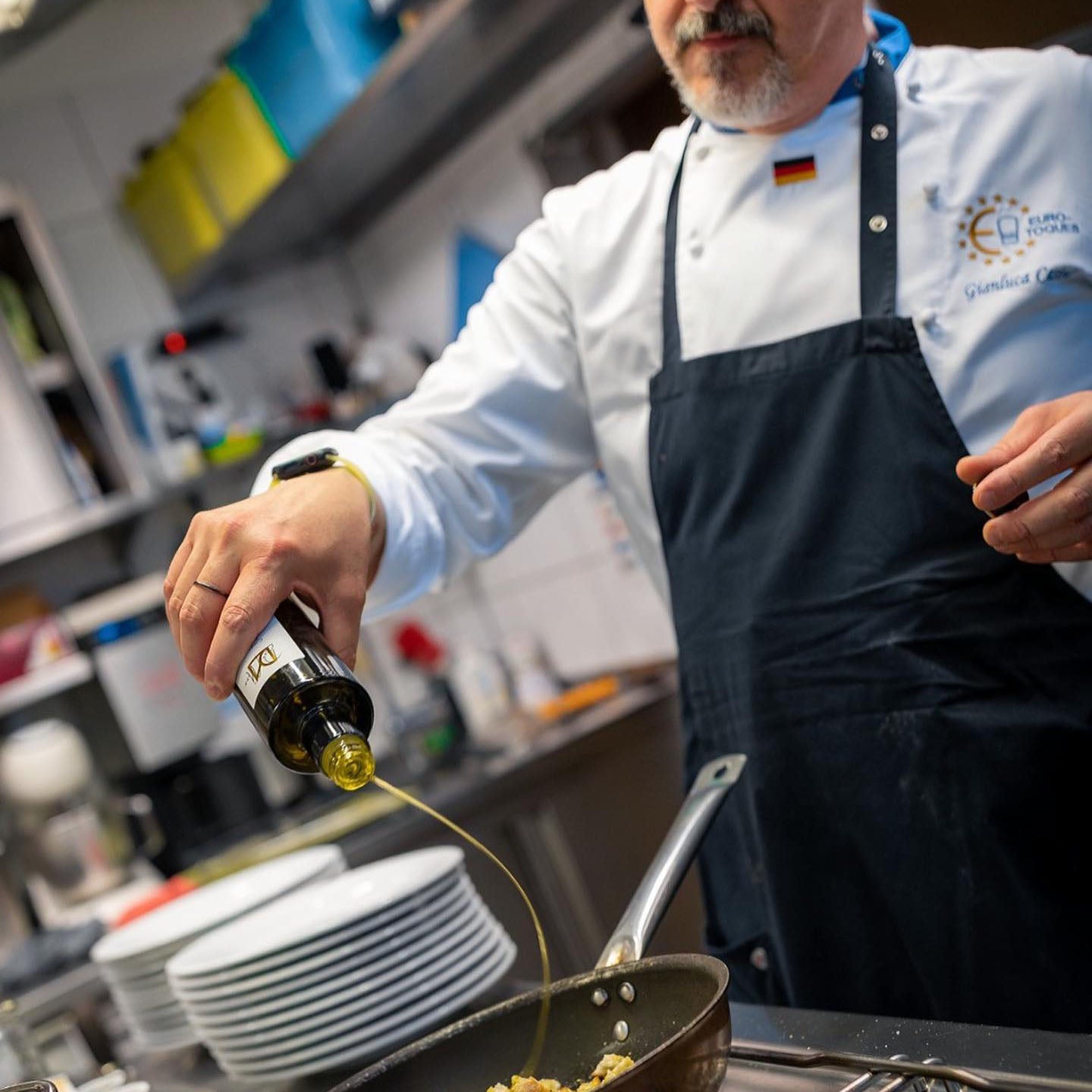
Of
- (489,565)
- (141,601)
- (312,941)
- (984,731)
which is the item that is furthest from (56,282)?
(984,731)

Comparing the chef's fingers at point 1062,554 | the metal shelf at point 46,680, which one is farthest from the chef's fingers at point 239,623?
the metal shelf at point 46,680

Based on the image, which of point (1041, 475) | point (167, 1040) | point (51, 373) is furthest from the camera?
point (51, 373)

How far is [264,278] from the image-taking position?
3828 millimetres

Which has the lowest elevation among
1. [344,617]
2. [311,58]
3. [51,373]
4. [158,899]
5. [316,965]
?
[158,899]

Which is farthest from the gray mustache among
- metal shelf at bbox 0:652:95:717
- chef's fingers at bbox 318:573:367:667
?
metal shelf at bbox 0:652:95:717

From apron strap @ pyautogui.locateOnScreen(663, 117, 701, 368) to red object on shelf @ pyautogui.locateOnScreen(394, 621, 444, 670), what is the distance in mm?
2357

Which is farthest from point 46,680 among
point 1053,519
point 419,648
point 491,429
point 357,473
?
point 1053,519

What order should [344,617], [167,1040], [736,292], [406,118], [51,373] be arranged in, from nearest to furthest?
[344,617] < [736,292] < [167,1040] < [406,118] < [51,373]

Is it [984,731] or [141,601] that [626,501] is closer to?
[984,731]

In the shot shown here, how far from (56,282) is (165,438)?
0.44 meters

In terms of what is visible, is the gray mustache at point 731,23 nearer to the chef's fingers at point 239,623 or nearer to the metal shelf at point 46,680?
the chef's fingers at point 239,623

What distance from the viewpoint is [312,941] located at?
3.56 ft

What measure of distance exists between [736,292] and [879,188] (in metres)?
0.15

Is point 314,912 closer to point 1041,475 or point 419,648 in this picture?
point 1041,475
